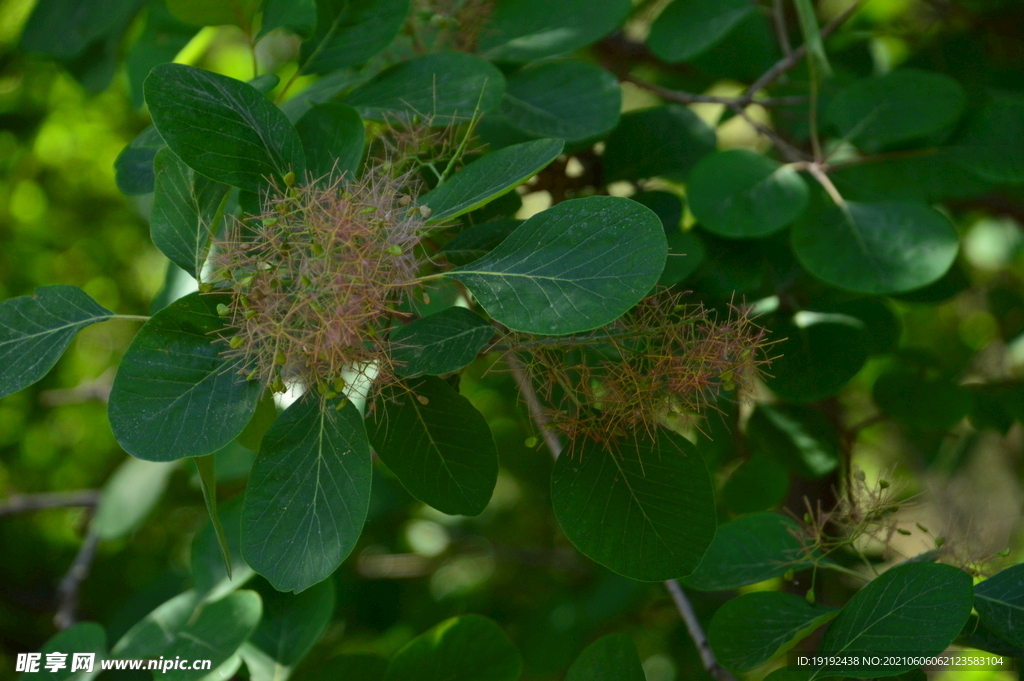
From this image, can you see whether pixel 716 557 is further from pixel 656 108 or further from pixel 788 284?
pixel 656 108

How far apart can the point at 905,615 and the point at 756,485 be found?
469mm

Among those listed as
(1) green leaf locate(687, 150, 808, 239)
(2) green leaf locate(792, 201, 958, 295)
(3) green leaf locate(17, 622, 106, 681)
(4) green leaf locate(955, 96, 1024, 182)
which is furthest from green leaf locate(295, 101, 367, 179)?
(4) green leaf locate(955, 96, 1024, 182)

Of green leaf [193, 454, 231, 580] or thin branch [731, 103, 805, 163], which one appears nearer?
green leaf [193, 454, 231, 580]

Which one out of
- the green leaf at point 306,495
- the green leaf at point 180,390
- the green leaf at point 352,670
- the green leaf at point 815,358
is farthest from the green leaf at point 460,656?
the green leaf at point 815,358

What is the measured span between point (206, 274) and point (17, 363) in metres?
0.21

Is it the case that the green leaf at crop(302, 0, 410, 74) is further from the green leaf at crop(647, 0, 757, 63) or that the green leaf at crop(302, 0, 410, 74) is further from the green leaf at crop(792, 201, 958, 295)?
the green leaf at crop(792, 201, 958, 295)

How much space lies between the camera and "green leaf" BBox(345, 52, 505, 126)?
3.05 feet

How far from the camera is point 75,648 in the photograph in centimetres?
109

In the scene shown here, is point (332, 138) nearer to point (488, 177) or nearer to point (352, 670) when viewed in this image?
point (488, 177)

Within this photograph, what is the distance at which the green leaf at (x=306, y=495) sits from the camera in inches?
27.6

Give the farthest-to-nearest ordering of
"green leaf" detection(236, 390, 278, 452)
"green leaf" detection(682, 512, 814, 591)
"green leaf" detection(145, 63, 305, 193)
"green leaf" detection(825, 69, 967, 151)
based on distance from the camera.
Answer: "green leaf" detection(825, 69, 967, 151) < "green leaf" detection(682, 512, 814, 591) < "green leaf" detection(236, 390, 278, 452) < "green leaf" detection(145, 63, 305, 193)

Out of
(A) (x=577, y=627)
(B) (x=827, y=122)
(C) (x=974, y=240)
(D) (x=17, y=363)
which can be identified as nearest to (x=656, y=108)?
(B) (x=827, y=122)

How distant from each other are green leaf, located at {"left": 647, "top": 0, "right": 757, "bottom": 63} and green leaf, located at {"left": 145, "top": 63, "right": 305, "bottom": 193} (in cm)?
76

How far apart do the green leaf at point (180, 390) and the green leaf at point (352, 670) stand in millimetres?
451
